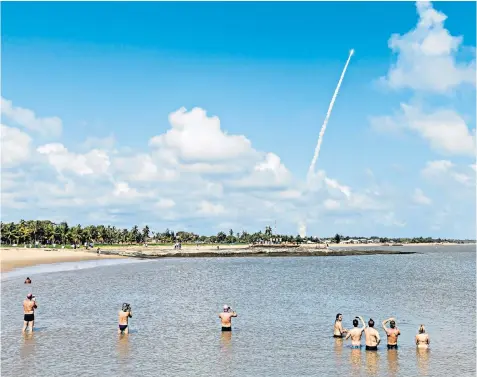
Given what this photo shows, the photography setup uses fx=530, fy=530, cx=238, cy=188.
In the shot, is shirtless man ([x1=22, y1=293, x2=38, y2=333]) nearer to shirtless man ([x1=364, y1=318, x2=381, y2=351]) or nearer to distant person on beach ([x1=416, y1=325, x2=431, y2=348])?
shirtless man ([x1=364, y1=318, x2=381, y2=351])

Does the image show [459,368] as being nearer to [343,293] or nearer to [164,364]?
[164,364]

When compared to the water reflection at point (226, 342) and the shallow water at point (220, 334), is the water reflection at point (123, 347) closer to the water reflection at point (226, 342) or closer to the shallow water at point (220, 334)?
the shallow water at point (220, 334)

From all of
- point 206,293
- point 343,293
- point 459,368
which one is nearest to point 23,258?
point 206,293

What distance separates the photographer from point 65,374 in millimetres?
21844

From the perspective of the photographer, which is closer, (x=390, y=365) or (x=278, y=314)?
(x=390, y=365)

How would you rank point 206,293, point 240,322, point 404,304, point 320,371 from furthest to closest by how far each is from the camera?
point 206,293, point 404,304, point 240,322, point 320,371

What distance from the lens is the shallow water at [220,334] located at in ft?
78.0

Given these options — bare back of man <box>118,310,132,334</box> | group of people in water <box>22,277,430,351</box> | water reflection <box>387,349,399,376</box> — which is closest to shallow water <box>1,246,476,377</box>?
water reflection <box>387,349,399,376</box>

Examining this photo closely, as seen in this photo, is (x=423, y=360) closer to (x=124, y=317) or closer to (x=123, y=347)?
(x=123, y=347)

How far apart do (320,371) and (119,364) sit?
8.99 metres

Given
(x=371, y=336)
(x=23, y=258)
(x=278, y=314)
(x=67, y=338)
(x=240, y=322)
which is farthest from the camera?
(x=23, y=258)

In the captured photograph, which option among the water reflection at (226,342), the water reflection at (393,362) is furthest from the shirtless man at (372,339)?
the water reflection at (226,342)

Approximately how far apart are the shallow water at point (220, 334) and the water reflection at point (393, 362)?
45 mm

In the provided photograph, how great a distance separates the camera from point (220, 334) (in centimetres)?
3219
